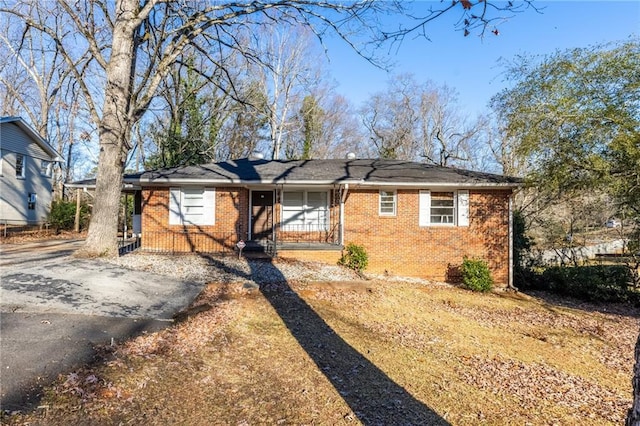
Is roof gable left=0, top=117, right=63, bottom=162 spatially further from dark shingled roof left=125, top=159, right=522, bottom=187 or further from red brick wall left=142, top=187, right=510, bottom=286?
red brick wall left=142, top=187, right=510, bottom=286

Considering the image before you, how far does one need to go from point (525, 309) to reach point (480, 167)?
67.7 ft

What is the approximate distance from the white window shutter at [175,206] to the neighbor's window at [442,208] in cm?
907

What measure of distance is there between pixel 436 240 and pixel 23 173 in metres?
24.1

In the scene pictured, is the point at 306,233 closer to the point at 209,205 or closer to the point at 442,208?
the point at 209,205

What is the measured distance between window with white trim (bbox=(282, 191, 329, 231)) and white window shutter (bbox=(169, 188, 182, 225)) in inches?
148

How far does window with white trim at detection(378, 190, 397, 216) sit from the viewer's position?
12.5m

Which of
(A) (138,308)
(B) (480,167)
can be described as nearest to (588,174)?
(A) (138,308)

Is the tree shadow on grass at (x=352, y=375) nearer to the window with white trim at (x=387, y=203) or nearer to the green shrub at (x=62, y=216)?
the window with white trim at (x=387, y=203)

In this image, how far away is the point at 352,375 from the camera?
→ 4.43 metres

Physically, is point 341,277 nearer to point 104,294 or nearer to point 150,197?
point 104,294

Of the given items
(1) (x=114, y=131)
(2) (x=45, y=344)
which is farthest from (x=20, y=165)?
(2) (x=45, y=344)

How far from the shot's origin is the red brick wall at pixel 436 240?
12.3 m

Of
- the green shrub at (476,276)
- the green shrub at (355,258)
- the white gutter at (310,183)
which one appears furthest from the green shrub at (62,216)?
the green shrub at (476,276)

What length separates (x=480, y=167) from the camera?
28.0 m
